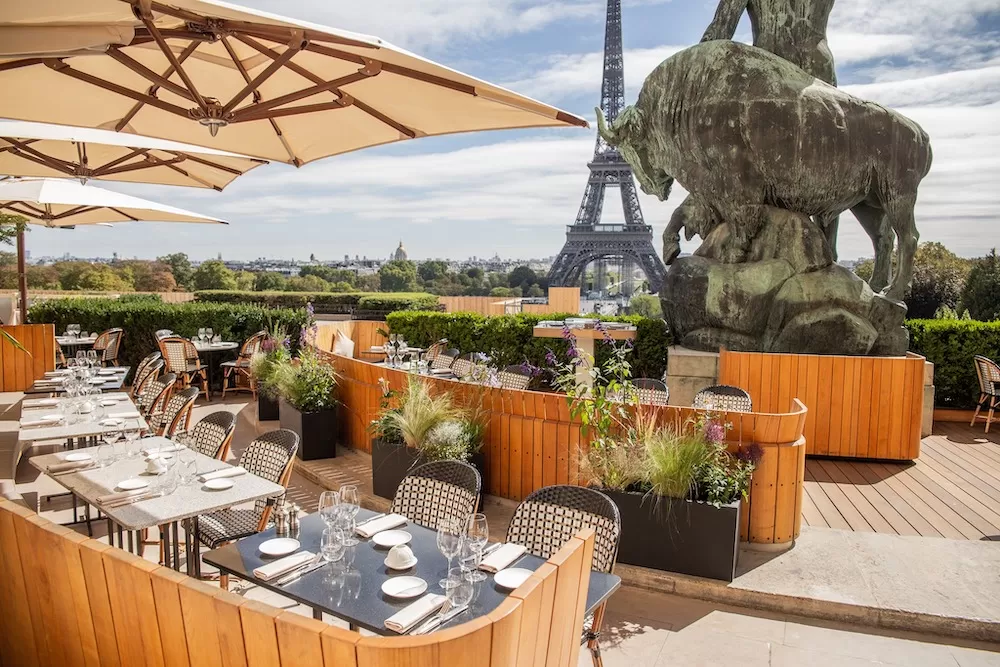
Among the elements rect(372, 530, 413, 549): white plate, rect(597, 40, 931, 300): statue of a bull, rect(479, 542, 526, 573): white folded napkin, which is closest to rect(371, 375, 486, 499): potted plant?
rect(372, 530, 413, 549): white plate

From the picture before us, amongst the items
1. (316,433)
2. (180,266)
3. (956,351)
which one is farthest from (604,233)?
(180,266)

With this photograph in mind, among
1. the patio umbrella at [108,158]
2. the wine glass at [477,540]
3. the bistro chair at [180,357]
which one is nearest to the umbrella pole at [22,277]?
the bistro chair at [180,357]

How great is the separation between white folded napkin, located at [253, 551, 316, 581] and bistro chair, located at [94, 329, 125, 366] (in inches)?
404

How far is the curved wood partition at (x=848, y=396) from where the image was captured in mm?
7230

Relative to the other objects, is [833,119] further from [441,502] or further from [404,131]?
[441,502]

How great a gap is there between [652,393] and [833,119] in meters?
4.86

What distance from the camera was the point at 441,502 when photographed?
3.90 meters

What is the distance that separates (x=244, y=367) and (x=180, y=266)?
130ft

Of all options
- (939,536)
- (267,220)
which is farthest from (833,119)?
(267,220)

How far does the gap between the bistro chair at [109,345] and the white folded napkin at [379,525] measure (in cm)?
1003

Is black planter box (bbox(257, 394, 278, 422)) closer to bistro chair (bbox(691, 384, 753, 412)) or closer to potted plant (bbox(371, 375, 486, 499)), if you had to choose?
potted plant (bbox(371, 375, 486, 499))

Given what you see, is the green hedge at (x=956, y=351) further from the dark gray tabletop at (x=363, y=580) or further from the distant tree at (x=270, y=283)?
the distant tree at (x=270, y=283)

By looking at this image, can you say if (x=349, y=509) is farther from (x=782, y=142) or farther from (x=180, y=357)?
(x=180, y=357)

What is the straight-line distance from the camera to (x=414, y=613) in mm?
2525
